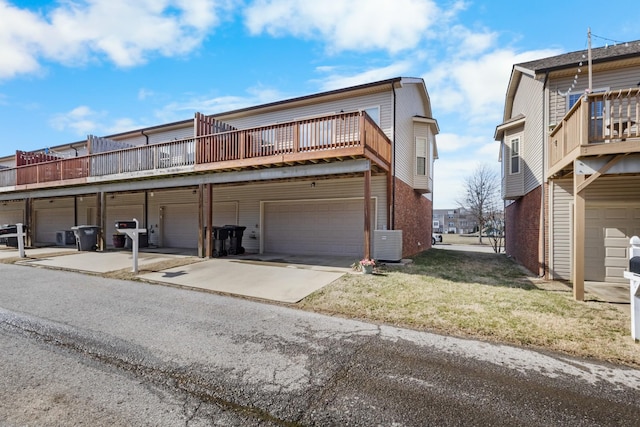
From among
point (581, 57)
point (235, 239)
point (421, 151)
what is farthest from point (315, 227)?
point (581, 57)

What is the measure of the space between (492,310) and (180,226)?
1499 cm

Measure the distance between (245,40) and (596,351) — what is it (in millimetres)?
12125

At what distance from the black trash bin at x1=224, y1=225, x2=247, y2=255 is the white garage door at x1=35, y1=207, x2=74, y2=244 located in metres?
14.4

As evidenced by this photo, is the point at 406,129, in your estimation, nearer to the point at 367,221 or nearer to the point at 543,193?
the point at 543,193

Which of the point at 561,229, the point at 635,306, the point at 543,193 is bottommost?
the point at 635,306


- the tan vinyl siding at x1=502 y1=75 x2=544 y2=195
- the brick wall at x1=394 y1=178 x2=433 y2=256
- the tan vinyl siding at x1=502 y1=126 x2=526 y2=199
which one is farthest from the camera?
the brick wall at x1=394 y1=178 x2=433 y2=256

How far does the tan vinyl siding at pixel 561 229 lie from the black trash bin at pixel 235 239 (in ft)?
35.3

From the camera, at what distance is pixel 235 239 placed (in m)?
12.8

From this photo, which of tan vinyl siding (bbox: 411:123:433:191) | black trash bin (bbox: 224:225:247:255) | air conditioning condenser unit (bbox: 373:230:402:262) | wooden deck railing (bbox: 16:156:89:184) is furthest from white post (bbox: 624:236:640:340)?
wooden deck railing (bbox: 16:156:89:184)

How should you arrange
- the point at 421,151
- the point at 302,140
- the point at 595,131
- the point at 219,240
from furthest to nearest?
the point at 421,151
the point at 219,240
the point at 302,140
the point at 595,131

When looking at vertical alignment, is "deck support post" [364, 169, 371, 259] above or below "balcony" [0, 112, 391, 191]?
below

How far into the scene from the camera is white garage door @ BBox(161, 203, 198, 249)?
51.5 feet

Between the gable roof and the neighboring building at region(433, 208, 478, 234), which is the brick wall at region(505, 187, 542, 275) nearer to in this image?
the gable roof

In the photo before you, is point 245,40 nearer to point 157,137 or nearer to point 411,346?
point 157,137
